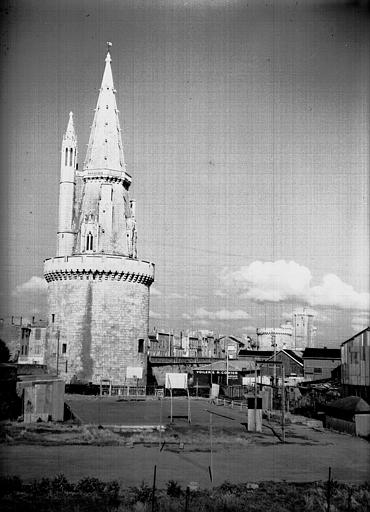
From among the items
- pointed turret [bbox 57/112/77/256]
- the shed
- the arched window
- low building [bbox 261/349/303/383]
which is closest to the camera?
the shed

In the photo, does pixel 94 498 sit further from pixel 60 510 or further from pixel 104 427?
pixel 104 427

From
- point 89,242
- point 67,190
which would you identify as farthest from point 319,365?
point 67,190

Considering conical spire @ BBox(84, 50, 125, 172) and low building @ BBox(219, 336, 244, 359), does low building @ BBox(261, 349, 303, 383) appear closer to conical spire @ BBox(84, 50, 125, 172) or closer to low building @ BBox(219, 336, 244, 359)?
conical spire @ BBox(84, 50, 125, 172)

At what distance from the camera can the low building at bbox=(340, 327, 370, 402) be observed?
33.2 metres

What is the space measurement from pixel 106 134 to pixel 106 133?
0.08 m

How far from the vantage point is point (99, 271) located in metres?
46.8

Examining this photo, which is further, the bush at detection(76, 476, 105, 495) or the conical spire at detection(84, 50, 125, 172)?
the conical spire at detection(84, 50, 125, 172)

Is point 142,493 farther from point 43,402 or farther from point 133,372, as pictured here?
point 133,372

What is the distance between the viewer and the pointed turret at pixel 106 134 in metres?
49.5

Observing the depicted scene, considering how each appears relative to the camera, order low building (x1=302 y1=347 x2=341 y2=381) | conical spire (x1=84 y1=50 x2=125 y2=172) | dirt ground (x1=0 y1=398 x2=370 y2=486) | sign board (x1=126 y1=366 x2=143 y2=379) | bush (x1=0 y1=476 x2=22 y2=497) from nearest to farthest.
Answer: bush (x1=0 y1=476 x2=22 y2=497), dirt ground (x1=0 y1=398 x2=370 y2=486), sign board (x1=126 y1=366 x2=143 y2=379), conical spire (x1=84 y1=50 x2=125 y2=172), low building (x1=302 y1=347 x2=341 y2=381)

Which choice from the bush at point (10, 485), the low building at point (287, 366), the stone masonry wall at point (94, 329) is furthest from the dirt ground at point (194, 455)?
the low building at point (287, 366)

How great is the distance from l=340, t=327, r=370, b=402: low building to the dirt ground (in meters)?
6.51

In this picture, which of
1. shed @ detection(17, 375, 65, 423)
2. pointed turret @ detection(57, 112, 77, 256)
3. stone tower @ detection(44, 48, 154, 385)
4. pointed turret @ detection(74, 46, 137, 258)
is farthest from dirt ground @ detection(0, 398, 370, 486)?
pointed turret @ detection(57, 112, 77, 256)

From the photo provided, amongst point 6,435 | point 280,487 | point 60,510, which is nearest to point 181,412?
point 6,435
